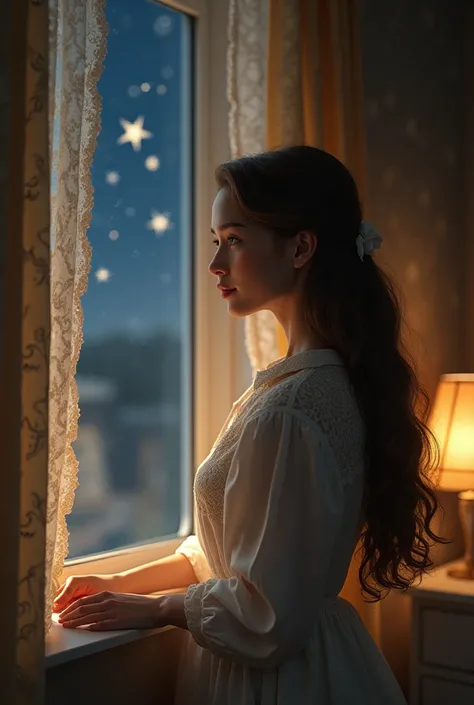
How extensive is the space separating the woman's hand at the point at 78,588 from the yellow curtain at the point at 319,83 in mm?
684

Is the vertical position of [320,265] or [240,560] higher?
[320,265]

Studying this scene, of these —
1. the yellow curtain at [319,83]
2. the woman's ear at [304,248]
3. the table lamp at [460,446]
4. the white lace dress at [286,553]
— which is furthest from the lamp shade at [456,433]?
the woman's ear at [304,248]

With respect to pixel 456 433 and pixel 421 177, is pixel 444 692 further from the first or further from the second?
pixel 421 177

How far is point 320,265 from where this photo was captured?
1518 millimetres

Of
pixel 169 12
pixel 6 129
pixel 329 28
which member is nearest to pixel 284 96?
pixel 329 28

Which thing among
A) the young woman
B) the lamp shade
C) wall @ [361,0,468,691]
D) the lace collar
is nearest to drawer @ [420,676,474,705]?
wall @ [361,0,468,691]

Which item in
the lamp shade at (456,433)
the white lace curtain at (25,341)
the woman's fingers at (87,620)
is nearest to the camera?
the white lace curtain at (25,341)

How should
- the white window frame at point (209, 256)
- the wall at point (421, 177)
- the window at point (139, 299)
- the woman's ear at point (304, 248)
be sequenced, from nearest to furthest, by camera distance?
the woman's ear at point (304, 248)
the window at point (139, 299)
the white window frame at point (209, 256)
the wall at point (421, 177)

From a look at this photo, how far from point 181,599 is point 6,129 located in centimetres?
78

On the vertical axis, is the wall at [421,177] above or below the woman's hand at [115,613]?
above

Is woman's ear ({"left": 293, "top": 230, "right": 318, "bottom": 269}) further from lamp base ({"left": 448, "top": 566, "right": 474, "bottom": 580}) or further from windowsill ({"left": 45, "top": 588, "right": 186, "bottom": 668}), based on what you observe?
lamp base ({"left": 448, "top": 566, "right": 474, "bottom": 580})

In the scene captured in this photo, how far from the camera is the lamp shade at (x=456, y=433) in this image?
2322mm

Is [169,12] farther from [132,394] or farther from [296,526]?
[296,526]

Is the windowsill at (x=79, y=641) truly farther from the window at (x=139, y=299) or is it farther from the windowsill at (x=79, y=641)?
the window at (x=139, y=299)
